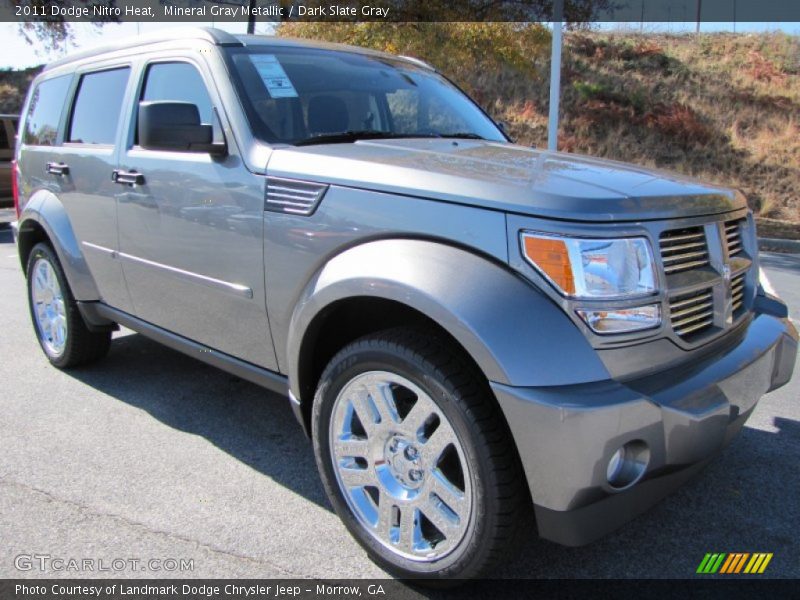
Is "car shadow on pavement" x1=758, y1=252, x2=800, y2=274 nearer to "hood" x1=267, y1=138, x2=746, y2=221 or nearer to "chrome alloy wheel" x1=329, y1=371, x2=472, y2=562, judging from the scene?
Result: "hood" x1=267, y1=138, x2=746, y2=221

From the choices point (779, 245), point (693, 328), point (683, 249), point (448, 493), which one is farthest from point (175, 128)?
point (779, 245)

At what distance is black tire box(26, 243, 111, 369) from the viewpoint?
4.28m

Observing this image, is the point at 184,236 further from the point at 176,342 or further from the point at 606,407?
the point at 606,407

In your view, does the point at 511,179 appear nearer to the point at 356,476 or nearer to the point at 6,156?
the point at 356,476

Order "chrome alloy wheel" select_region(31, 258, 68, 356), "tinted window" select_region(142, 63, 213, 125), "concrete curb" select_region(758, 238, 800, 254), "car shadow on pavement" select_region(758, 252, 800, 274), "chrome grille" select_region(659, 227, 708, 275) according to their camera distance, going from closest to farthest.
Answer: "chrome grille" select_region(659, 227, 708, 275), "tinted window" select_region(142, 63, 213, 125), "chrome alloy wheel" select_region(31, 258, 68, 356), "car shadow on pavement" select_region(758, 252, 800, 274), "concrete curb" select_region(758, 238, 800, 254)

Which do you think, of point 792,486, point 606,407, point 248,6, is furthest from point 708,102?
point 606,407

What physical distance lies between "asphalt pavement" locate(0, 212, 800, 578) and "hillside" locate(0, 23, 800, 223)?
7.87 metres

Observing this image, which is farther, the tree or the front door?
the tree

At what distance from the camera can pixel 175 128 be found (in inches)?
110

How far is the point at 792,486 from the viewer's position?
299cm

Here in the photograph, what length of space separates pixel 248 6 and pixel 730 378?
10810 mm

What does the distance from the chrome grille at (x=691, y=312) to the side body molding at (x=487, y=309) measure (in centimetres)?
38

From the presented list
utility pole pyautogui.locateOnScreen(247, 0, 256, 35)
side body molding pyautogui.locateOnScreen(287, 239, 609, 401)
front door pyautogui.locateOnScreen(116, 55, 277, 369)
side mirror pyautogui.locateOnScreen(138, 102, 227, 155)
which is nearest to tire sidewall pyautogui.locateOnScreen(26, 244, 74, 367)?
front door pyautogui.locateOnScreen(116, 55, 277, 369)

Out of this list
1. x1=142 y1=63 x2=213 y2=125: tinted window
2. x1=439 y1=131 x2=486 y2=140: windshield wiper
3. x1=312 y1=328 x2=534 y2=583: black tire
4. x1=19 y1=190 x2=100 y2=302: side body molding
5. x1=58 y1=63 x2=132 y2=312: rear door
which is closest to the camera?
x1=312 y1=328 x2=534 y2=583: black tire
